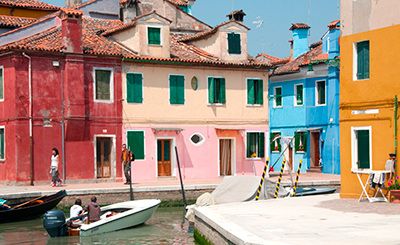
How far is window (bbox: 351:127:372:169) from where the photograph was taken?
16.4m

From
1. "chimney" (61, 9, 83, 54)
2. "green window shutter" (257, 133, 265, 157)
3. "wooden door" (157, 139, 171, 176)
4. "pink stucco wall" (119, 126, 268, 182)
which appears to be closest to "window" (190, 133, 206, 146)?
"pink stucco wall" (119, 126, 268, 182)

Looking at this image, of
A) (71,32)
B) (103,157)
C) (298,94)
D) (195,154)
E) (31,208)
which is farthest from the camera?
(298,94)

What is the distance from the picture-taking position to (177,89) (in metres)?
28.8

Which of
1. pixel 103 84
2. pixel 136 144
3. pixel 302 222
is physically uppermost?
pixel 103 84

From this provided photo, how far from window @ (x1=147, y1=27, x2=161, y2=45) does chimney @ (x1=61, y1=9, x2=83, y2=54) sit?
3.78 meters

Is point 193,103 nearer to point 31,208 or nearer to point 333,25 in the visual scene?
point 333,25

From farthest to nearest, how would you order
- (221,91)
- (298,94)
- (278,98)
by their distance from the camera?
(278,98)
(298,94)
(221,91)

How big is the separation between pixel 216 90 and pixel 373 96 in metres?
14.2

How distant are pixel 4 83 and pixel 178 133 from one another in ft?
28.6

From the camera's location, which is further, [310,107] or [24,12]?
[310,107]

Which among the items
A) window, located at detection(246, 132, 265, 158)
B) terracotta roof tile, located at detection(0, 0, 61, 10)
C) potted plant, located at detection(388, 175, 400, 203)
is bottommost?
potted plant, located at detection(388, 175, 400, 203)

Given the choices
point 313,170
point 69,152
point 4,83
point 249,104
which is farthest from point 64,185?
point 313,170

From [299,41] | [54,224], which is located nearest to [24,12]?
[299,41]

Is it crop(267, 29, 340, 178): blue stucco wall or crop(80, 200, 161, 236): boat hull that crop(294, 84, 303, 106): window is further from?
crop(80, 200, 161, 236): boat hull
